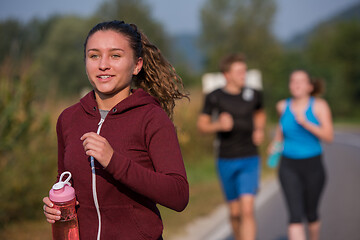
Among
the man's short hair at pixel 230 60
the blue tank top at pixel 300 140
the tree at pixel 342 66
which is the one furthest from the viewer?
the tree at pixel 342 66

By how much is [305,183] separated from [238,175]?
2.66ft

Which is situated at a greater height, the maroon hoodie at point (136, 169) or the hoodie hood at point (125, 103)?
the hoodie hood at point (125, 103)

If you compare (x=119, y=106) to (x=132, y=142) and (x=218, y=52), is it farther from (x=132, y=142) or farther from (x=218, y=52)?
(x=218, y=52)

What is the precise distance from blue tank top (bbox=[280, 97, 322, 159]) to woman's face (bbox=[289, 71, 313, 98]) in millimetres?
133

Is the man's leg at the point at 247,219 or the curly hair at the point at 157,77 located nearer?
the curly hair at the point at 157,77

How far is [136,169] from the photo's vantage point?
191 cm

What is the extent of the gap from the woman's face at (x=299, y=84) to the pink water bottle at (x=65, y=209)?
3812mm

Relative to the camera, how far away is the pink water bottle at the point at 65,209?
6.61 feet

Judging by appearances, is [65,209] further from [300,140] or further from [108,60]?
[300,140]

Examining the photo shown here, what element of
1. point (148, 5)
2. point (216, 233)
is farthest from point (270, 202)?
point (148, 5)

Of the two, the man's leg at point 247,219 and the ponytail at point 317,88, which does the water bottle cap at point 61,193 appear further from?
the ponytail at point 317,88

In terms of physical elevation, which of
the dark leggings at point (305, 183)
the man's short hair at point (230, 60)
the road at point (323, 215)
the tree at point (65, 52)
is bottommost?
the road at point (323, 215)

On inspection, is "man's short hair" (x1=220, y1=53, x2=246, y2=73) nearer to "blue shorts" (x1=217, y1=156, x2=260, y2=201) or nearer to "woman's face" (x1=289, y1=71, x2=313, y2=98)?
"woman's face" (x1=289, y1=71, x2=313, y2=98)

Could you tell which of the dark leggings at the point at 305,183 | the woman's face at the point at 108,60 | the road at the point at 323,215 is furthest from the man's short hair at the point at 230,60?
the woman's face at the point at 108,60
